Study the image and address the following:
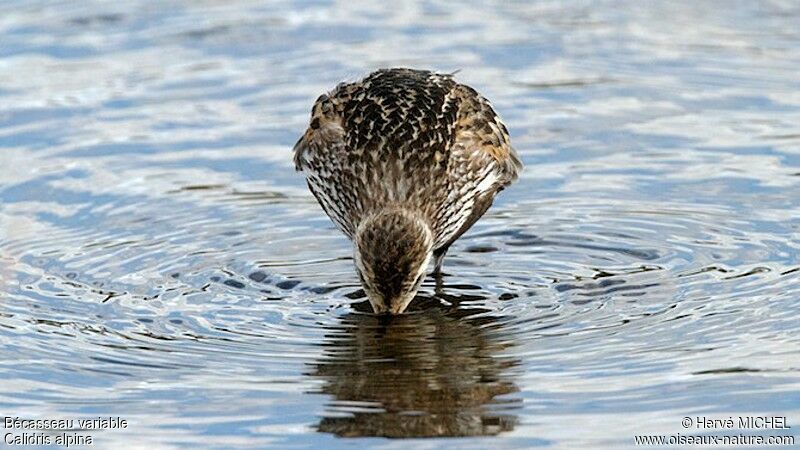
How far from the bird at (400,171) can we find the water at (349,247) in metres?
0.41

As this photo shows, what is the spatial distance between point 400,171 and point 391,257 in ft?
3.00

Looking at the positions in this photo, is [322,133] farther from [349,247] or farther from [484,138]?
[484,138]

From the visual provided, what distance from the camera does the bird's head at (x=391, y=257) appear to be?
10.9m

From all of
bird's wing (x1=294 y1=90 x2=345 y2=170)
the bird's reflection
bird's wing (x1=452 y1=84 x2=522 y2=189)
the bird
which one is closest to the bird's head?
the bird

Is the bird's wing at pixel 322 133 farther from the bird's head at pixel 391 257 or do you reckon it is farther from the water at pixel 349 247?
the bird's head at pixel 391 257

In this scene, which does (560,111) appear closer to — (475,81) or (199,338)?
(475,81)

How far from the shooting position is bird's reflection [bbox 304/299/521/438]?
9422 millimetres

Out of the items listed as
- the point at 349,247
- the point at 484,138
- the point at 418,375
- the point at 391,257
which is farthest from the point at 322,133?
the point at 418,375

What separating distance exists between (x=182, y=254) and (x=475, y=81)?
4.78 m

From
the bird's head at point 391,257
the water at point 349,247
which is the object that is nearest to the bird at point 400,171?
the bird's head at point 391,257

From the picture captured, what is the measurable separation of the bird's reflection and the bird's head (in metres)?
0.22

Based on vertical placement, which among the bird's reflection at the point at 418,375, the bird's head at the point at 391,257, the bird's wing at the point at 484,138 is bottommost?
the bird's reflection at the point at 418,375

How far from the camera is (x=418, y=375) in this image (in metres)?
10.2

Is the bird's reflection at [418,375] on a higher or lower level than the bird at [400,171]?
lower
